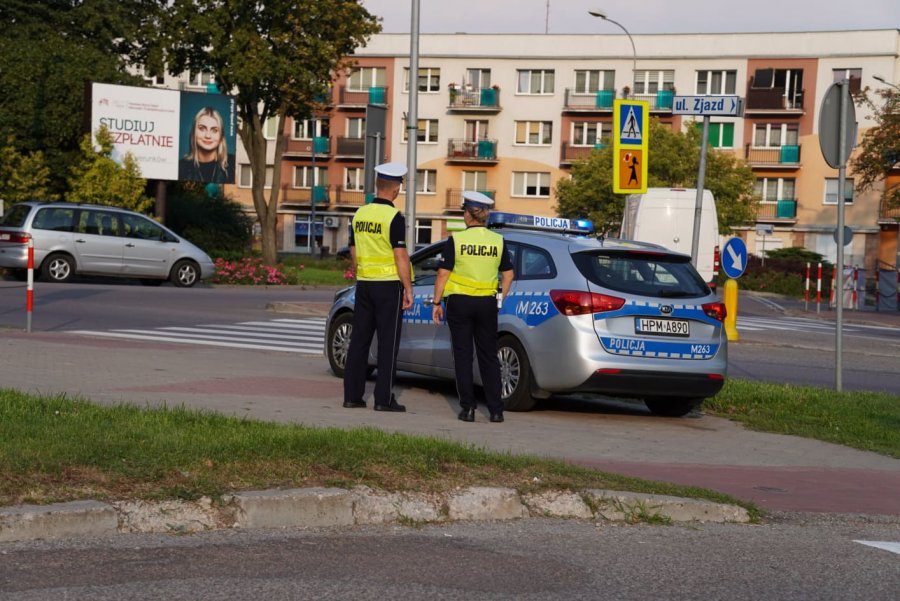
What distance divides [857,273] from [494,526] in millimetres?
39518

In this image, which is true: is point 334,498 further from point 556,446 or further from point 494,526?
point 556,446

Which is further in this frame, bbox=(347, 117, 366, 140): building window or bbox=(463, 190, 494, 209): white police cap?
bbox=(347, 117, 366, 140): building window

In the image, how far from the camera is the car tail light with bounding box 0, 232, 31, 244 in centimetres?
3112

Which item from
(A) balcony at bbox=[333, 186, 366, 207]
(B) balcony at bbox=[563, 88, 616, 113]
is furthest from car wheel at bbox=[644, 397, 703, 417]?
(A) balcony at bbox=[333, 186, 366, 207]

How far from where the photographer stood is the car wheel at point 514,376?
11.9 meters

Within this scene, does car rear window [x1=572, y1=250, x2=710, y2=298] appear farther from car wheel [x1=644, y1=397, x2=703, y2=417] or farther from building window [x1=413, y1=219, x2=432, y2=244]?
building window [x1=413, y1=219, x2=432, y2=244]

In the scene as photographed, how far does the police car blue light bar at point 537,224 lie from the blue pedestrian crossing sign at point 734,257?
728cm

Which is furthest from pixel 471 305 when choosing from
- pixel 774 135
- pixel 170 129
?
pixel 774 135

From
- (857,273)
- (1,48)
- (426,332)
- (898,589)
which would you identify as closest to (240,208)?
(1,48)

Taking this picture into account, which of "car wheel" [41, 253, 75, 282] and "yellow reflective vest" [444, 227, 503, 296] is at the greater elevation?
"yellow reflective vest" [444, 227, 503, 296]

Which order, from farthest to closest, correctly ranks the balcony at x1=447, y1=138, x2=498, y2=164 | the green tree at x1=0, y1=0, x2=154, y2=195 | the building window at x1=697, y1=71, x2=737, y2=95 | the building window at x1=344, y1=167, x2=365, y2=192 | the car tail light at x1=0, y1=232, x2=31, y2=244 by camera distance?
the building window at x1=344, y1=167, x2=365, y2=192, the balcony at x1=447, y1=138, x2=498, y2=164, the building window at x1=697, y1=71, x2=737, y2=95, the green tree at x1=0, y1=0, x2=154, y2=195, the car tail light at x1=0, y1=232, x2=31, y2=244

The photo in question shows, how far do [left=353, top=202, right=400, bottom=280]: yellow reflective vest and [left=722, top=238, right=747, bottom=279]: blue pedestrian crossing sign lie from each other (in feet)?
33.4

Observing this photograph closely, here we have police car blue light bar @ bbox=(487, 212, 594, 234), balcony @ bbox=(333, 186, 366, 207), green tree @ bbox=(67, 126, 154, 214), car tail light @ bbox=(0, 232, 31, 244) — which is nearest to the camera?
police car blue light bar @ bbox=(487, 212, 594, 234)

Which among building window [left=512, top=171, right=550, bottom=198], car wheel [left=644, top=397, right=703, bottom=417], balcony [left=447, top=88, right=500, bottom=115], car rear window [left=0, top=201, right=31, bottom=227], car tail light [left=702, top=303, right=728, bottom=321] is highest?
balcony [left=447, top=88, right=500, bottom=115]
